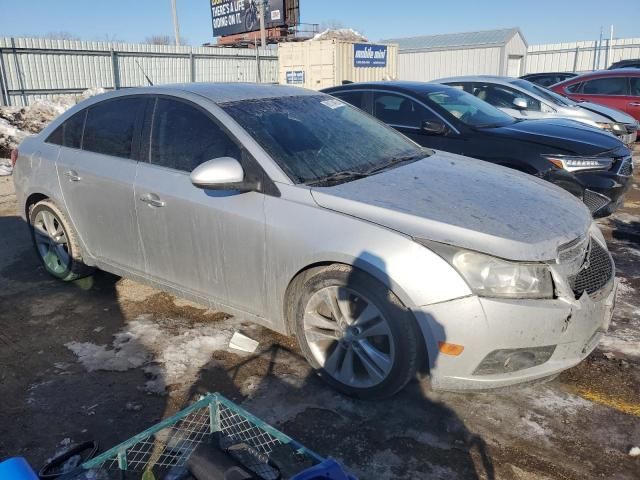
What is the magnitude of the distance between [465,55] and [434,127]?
80.2 ft

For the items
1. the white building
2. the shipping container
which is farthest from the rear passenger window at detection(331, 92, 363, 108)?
the white building

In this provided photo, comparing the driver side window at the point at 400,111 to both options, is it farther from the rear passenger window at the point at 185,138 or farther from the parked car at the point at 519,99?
the parked car at the point at 519,99

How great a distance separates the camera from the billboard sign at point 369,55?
61.1ft

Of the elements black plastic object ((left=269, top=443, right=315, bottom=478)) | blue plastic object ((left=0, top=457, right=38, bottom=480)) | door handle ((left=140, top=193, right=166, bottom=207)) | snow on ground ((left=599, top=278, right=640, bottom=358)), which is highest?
door handle ((left=140, top=193, right=166, bottom=207))

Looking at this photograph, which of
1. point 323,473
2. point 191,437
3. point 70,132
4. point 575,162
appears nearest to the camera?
point 323,473

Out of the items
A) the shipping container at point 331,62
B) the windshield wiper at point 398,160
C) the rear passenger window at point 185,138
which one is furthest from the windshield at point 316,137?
the shipping container at point 331,62

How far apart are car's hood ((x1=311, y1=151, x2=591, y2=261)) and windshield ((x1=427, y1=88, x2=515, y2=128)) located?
8.07 ft

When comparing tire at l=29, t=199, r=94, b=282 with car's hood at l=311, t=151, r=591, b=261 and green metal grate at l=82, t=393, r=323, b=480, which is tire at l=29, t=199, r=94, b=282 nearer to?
green metal grate at l=82, t=393, r=323, b=480

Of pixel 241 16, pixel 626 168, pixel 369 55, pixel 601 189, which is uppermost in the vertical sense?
pixel 241 16

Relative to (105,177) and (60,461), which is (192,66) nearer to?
(105,177)

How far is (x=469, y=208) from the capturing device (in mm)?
2723

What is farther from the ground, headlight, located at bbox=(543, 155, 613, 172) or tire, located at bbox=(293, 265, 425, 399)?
headlight, located at bbox=(543, 155, 613, 172)

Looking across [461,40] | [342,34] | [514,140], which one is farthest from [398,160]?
[342,34]

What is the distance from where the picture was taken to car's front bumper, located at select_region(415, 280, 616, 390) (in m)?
2.42
